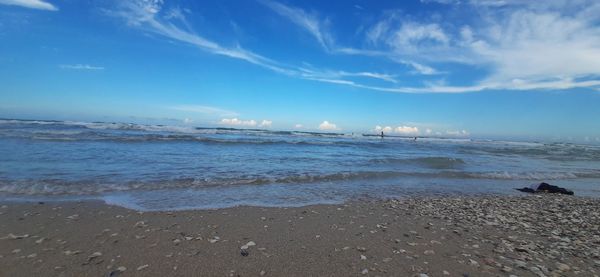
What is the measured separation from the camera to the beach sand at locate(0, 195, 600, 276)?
4270 mm

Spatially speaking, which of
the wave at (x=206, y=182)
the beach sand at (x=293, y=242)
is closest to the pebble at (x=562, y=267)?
the beach sand at (x=293, y=242)

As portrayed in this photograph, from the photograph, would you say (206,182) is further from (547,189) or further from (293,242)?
(547,189)

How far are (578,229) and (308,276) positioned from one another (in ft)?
20.9

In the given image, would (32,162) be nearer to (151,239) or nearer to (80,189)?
(80,189)

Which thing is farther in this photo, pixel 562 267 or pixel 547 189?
pixel 547 189

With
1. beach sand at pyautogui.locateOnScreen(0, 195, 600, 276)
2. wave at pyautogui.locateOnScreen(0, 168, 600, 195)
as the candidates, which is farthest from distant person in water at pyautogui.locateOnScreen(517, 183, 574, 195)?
beach sand at pyautogui.locateOnScreen(0, 195, 600, 276)

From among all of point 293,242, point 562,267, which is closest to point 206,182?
point 293,242

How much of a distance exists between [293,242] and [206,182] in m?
5.87

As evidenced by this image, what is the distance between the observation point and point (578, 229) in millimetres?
→ 6559

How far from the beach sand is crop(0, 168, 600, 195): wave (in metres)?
1.45

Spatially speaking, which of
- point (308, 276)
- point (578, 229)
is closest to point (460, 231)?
point (578, 229)

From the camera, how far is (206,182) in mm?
10305

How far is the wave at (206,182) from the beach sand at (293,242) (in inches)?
56.9

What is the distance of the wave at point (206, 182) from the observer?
8.26m
